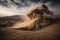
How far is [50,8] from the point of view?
2115 millimetres

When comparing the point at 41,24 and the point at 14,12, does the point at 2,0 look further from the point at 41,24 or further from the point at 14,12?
the point at 41,24

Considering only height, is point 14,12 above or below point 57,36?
above

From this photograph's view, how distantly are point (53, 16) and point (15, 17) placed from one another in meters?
0.51

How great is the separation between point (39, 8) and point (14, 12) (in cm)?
35

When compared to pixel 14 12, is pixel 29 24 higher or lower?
lower

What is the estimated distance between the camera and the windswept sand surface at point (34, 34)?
2.04 m

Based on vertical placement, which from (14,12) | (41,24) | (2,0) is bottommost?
(41,24)

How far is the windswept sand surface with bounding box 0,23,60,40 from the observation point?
2.04 meters

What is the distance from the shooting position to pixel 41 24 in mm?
2072

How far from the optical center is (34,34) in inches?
80.8

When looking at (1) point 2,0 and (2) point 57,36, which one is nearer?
(2) point 57,36

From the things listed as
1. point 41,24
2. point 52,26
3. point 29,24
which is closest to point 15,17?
point 29,24

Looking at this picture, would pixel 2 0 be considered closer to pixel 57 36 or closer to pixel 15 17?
pixel 15 17

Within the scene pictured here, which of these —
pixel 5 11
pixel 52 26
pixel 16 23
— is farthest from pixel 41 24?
pixel 5 11
